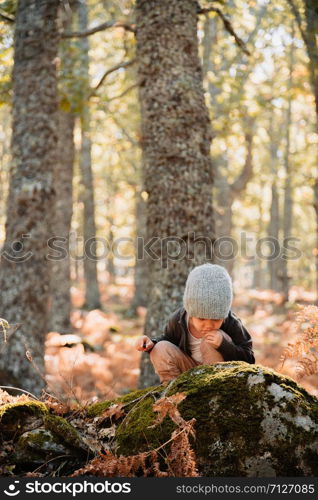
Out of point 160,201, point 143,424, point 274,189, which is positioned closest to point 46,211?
point 160,201

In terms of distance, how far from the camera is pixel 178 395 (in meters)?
2.45

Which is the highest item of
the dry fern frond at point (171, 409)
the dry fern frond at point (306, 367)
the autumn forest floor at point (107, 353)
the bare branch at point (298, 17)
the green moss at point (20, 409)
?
the bare branch at point (298, 17)

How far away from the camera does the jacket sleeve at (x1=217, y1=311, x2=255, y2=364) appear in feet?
11.2

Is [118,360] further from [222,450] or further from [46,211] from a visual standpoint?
[222,450]

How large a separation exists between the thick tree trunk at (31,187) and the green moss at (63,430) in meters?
3.10

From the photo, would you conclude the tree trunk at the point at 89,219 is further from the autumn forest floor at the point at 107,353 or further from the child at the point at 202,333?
the child at the point at 202,333

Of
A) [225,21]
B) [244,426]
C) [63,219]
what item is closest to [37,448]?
[244,426]

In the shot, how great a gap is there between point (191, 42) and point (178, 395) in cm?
443

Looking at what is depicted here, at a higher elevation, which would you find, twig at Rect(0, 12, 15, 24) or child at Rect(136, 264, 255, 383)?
twig at Rect(0, 12, 15, 24)

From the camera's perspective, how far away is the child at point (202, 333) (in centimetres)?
344

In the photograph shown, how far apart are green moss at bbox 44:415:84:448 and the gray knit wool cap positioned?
1273 millimetres

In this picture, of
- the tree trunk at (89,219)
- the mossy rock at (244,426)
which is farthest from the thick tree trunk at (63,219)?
the mossy rock at (244,426)

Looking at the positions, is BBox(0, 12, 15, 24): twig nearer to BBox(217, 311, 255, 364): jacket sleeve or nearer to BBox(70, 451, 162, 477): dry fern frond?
BBox(217, 311, 255, 364): jacket sleeve

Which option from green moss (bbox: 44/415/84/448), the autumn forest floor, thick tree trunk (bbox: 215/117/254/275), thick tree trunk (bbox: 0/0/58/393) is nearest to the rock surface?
green moss (bbox: 44/415/84/448)
